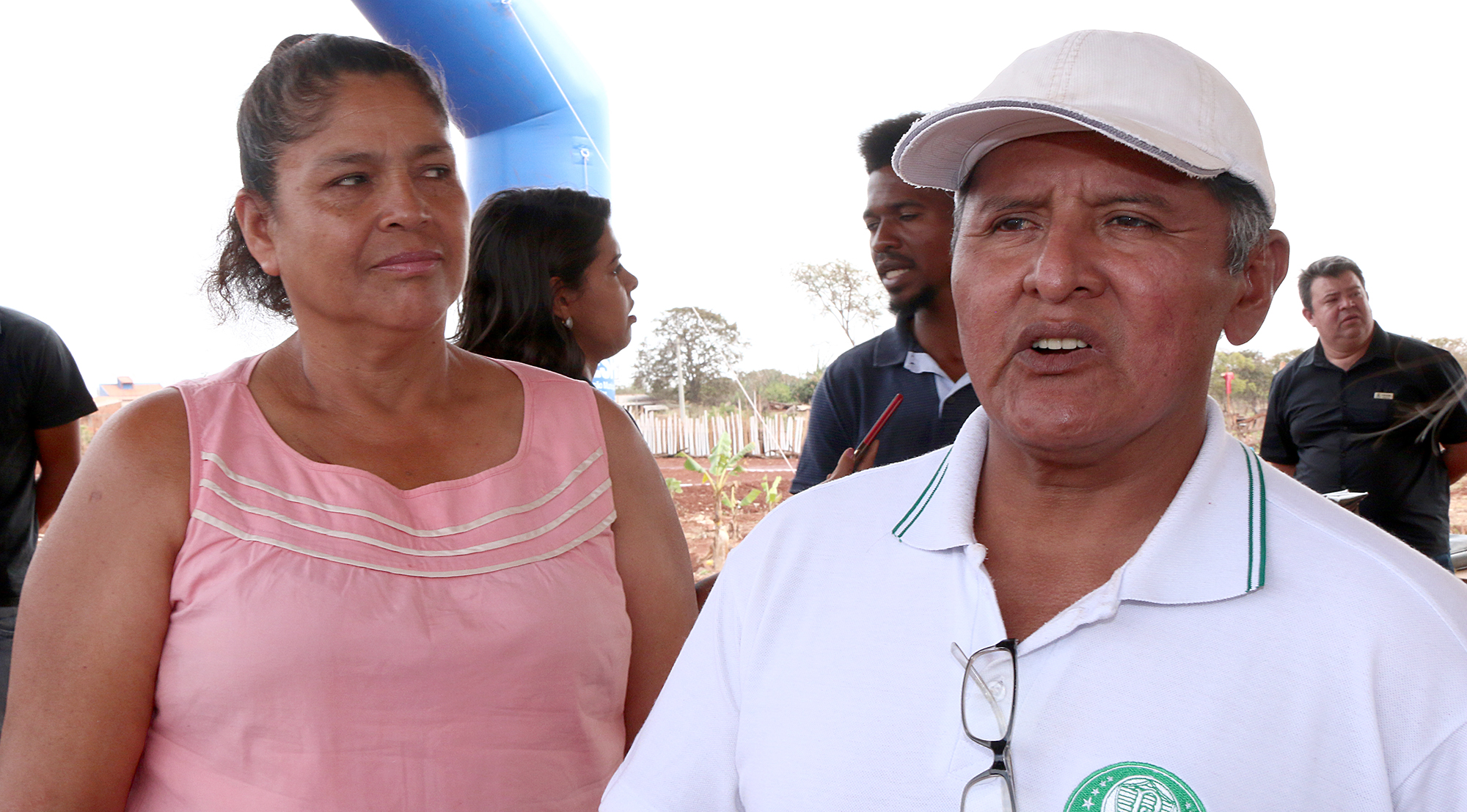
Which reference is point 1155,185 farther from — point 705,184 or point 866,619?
point 705,184

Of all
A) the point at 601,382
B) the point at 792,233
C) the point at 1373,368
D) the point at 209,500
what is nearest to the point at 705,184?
the point at 792,233

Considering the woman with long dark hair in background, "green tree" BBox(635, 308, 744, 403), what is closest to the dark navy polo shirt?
the woman with long dark hair in background

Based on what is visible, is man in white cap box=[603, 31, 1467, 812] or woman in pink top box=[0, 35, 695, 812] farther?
woman in pink top box=[0, 35, 695, 812]

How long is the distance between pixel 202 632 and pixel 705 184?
1182 cm

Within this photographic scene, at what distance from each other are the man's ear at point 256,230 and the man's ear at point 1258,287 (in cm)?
148

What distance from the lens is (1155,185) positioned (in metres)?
1.07

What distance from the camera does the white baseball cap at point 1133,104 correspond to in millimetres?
1019

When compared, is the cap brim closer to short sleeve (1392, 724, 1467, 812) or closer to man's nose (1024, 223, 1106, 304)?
man's nose (1024, 223, 1106, 304)

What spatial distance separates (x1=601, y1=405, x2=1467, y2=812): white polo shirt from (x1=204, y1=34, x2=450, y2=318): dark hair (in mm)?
1049

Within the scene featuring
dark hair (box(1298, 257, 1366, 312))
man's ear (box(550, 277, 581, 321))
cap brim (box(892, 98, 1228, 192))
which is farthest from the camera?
dark hair (box(1298, 257, 1366, 312))

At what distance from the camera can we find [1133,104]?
1.03m

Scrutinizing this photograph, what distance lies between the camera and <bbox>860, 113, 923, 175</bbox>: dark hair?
9.38 feet

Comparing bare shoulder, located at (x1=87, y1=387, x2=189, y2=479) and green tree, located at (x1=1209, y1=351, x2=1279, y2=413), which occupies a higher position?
bare shoulder, located at (x1=87, y1=387, x2=189, y2=479)

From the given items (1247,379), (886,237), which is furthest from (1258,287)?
(1247,379)
